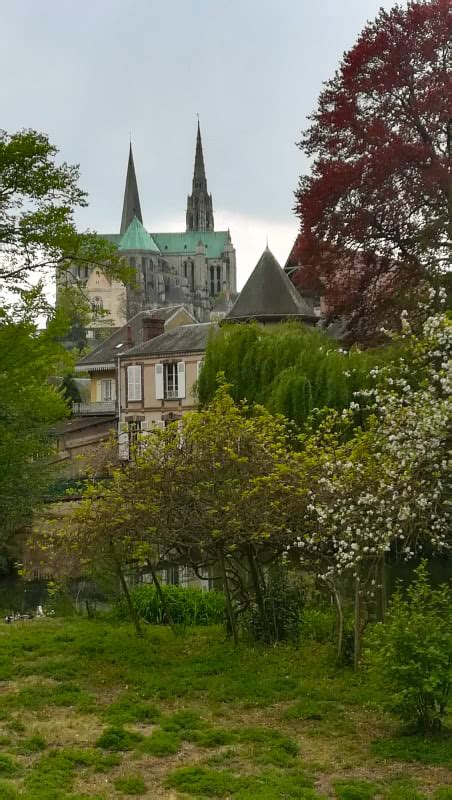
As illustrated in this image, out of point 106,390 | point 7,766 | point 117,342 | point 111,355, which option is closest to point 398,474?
point 7,766

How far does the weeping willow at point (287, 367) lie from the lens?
1767 centimetres

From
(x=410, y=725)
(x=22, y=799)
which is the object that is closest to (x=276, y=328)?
(x=410, y=725)

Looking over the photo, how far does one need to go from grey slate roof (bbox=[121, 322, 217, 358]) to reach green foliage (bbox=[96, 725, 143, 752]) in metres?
29.1

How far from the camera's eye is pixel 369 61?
67.7ft

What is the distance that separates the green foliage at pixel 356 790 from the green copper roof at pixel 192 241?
148 metres

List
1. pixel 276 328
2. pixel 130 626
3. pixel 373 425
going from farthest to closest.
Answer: pixel 276 328
pixel 130 626
pixel 373 425

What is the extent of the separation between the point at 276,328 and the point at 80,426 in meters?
23.7

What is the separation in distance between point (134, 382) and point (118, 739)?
3171cm

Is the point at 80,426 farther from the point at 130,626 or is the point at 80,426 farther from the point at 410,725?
the point at 410,725

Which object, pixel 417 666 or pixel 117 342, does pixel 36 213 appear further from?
pixel 117 342

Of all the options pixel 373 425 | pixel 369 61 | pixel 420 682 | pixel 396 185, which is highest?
pixel 369 61

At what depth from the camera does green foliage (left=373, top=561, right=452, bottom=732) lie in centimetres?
750

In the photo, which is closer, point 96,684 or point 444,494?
point 444,494

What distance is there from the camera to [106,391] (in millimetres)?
48188
